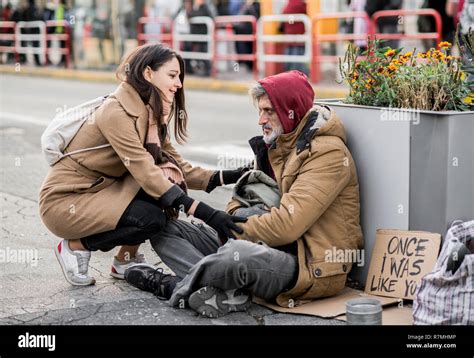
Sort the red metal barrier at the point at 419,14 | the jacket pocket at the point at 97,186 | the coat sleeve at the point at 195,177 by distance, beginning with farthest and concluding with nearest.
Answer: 1. the red metal barrier at the point at 419,14
2. the coat sleeve at the point at 195,177
3. the jacket pocket at the point at 97,186

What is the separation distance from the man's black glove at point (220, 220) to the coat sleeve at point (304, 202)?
40 millimetres

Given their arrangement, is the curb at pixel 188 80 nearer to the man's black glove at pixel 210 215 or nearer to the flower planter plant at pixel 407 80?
the flower planter plant at pixel 407 80

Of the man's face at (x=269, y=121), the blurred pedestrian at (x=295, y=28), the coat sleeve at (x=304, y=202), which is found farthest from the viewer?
the blurred pedestrian at (x=295, y=28)

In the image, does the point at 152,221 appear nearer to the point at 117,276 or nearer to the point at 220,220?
the point at 220,220

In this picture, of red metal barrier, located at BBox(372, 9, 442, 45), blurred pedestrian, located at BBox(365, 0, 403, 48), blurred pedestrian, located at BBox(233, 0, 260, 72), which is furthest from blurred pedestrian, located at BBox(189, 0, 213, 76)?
red metal barrier, located at BBox(372, 9, 442, 45)

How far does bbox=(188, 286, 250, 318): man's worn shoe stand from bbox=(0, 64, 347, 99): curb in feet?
29.3

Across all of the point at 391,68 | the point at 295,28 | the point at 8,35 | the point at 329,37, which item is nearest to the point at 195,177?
the point at 391,68

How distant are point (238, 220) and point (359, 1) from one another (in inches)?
511

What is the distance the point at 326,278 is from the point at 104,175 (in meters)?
1.31

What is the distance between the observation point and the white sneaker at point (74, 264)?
510 centimetres

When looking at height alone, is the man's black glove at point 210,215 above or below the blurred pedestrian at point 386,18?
below

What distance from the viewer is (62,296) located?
16.4 feet

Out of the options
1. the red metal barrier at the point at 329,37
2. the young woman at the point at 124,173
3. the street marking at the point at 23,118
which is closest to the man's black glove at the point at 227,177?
the young woman at the point at 124,173
